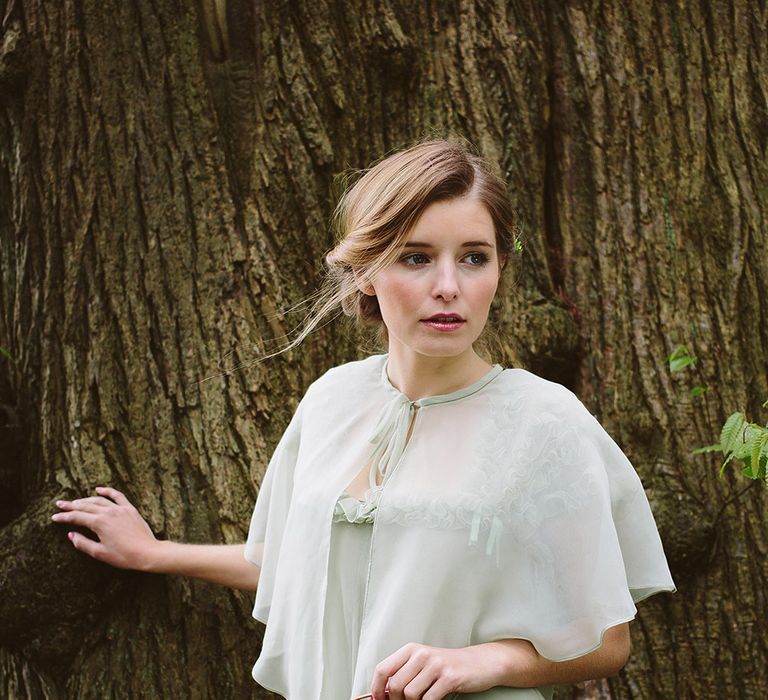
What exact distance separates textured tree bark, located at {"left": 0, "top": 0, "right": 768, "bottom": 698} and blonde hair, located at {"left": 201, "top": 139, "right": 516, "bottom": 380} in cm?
65

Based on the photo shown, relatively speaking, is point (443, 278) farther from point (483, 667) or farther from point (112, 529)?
point (112, 529)

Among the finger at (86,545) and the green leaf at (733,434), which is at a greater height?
the green leaf at (733,434)

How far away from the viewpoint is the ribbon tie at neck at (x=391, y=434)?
2.06 metres

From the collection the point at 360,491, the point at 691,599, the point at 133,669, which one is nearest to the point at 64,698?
the point at 133,669

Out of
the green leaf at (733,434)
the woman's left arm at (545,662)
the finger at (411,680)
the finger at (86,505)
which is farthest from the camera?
the finger at (86,505)

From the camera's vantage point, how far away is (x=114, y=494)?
8.76 feet

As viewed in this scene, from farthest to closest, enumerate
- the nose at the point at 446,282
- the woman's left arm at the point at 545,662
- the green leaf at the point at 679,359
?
1. the green leaf at the point at 679,359
2. the nose at the point at 446,282
3. the woman's left arm at the point at 545,662

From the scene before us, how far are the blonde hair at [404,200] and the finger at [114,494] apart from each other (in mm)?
952

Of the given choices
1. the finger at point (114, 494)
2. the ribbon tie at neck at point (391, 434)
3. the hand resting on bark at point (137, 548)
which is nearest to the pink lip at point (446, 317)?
the ribbon tie at neck at point (391, 434)

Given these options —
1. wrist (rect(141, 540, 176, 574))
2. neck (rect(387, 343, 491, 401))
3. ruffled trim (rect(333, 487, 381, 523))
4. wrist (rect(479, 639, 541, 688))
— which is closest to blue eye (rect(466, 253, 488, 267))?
neck (rect(387, 343, 491, 401))

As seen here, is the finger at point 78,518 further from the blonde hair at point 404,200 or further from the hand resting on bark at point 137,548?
the blonde hair at point 404,200

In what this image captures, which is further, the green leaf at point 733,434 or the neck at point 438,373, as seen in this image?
the green leaf at point 733,434

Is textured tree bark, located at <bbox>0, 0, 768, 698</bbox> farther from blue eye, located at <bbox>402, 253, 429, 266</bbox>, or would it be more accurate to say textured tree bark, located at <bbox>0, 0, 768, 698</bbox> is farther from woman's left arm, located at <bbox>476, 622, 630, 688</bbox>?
woman's left arm, located at <bbox>476, 622, 630, 688</bbox>

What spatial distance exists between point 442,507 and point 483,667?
315 mm
